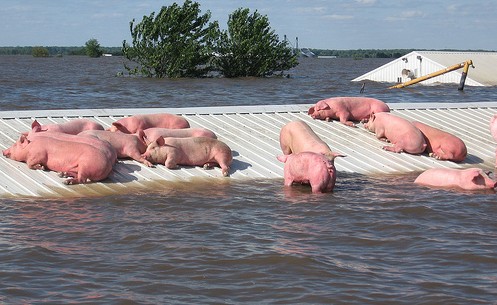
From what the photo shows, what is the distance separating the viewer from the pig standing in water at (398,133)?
47.7ft

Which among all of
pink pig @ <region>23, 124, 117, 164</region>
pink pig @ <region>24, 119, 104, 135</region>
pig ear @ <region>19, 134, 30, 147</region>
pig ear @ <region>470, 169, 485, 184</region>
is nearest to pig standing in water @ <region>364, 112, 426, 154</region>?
pig ear @ <region>470, 169, 485, 184</region>

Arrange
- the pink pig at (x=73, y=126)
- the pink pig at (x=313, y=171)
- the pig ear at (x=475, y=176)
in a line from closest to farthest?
the pink pig at (x=313, y=171) < the pig ear at (x=475, y=176) < the pink pig at (x=73, y=126)

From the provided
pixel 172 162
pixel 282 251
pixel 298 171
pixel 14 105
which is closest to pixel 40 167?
pixel 172 162

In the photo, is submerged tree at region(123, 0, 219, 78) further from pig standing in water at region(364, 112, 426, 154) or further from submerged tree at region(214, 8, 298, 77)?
pig standing in water at region(364, 112, 426, 154)

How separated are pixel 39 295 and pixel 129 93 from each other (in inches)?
1207

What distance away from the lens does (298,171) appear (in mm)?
12008

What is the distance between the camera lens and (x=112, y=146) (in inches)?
485

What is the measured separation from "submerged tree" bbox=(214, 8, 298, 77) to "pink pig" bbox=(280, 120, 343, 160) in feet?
129

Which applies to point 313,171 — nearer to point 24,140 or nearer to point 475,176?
point 475,176

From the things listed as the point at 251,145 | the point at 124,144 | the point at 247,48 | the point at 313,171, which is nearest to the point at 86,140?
the point at 124,144

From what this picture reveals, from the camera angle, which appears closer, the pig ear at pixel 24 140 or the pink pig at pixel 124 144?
the pig ear at pixel 24 140

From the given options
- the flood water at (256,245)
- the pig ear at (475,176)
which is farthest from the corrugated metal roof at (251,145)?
the pig ear at (475,176)

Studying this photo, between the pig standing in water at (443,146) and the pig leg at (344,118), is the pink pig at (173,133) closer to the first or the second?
the pig leg at (344,118)

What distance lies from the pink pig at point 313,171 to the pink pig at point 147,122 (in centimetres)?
271
